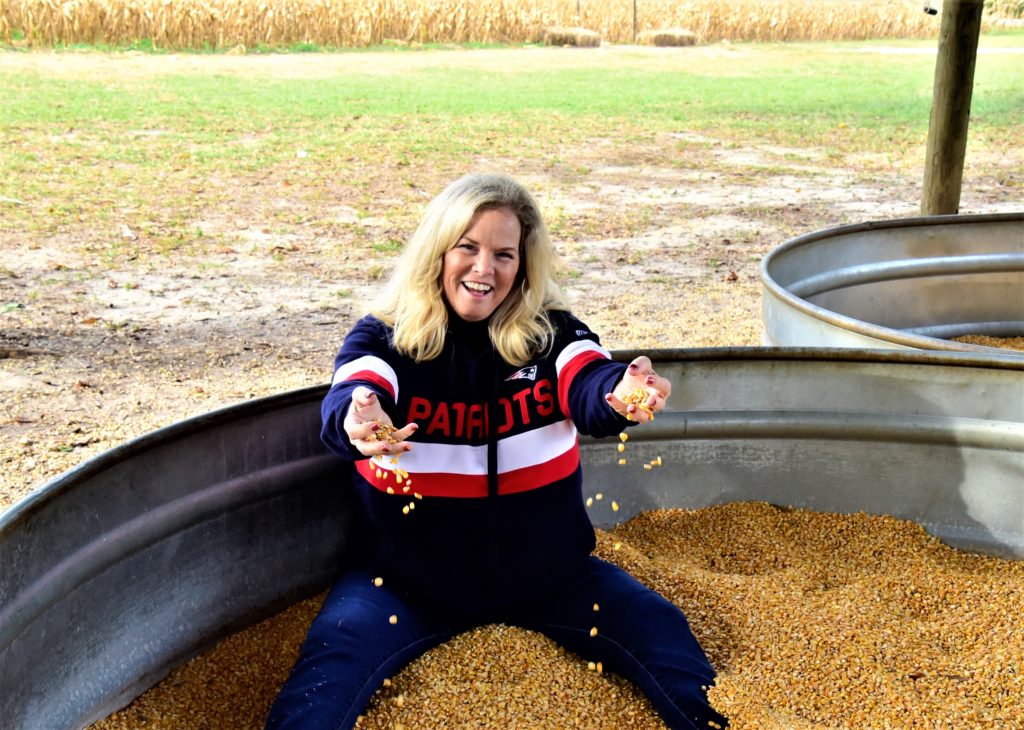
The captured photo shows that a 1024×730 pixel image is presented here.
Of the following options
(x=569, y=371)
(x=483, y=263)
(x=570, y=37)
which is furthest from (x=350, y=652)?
(x=570, y=37)

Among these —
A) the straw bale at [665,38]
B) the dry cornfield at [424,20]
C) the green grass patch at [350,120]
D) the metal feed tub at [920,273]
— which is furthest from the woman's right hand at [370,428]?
the straw bale at [665,38]

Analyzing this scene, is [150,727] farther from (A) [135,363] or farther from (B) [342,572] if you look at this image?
(A) [135,363]

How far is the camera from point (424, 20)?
810 inches

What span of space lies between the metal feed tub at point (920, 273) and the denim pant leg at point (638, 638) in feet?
5.75

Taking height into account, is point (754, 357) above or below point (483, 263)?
below

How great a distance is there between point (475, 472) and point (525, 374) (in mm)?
226

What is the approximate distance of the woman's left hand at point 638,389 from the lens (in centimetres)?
198

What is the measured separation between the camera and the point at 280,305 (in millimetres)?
5527

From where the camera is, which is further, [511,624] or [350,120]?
[350,120]

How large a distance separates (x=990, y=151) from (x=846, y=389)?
10.2 metres

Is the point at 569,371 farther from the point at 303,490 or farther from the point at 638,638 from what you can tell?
the point at 303,490

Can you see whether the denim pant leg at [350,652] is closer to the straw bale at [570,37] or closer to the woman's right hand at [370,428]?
the woman's right hand at [370,428]

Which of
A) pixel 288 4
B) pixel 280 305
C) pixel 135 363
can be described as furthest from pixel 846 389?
pixel 288 4

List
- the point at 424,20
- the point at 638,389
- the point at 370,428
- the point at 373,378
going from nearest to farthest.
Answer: the point at 370,428, the point at 638,389, the point at 373,378, the point at 424,20
